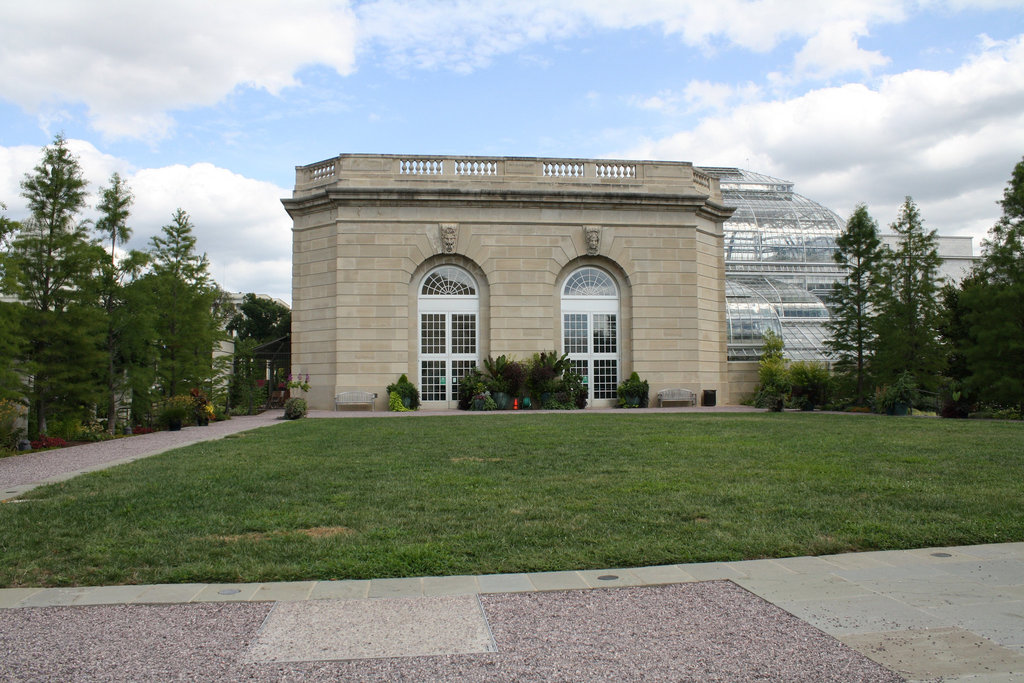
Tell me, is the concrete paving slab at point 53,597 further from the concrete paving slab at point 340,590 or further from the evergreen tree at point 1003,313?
the evergreen tree at point 1003,313

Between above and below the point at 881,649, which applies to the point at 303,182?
above

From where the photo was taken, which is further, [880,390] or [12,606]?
[880,390]

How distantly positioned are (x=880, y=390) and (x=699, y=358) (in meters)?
7.24

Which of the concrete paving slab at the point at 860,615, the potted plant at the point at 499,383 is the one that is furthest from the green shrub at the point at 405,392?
the concrete paving slab at the point at 860,615

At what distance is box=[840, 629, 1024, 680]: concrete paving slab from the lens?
12.3 ft

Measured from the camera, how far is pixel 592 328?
3131 cm

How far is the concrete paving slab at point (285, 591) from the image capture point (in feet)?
16.5

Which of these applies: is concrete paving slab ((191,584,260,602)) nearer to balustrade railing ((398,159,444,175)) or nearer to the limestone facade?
the limestone facade

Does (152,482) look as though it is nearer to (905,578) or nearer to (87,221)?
(905,578)

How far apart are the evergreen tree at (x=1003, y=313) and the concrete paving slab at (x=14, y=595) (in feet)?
78.5

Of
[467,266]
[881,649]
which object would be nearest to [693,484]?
[881,649]

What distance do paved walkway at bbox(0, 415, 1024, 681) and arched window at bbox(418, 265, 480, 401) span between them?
2512 centimetres

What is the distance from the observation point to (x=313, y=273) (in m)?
30.6

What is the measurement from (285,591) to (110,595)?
1.19 m
